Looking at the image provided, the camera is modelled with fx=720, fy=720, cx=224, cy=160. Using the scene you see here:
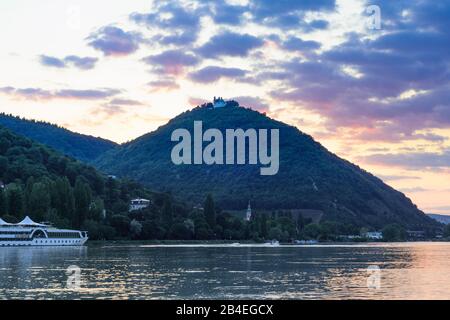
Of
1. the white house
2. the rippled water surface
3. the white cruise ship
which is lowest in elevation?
the rippled water surface

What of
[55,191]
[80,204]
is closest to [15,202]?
[55,191]

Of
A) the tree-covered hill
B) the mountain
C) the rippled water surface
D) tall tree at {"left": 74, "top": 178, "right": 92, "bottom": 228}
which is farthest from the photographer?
tall tree at {"left": 74, "top": 178, "right": 92, "bottom": 228}

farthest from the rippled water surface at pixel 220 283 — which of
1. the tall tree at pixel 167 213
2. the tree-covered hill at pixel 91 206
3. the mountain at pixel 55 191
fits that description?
the tall tree at pixel 167 213

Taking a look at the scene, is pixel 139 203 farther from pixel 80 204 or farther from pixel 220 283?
pixel 220 283

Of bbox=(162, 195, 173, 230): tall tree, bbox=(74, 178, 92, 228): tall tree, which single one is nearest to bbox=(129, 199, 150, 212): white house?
bbox=(162, 195, 173, 230): tall tree

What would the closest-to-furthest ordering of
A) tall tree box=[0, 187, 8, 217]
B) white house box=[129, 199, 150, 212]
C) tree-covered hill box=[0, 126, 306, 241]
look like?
tall tree box=[0, 187, 8, 217], tree-covered hill box=[0, 126, 306, 241], white house box=[129, 199, 150, 212]

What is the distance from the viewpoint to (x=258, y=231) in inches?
7234

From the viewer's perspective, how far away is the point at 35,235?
13488cm

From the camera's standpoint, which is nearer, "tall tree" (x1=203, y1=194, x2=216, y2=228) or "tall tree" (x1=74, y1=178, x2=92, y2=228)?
"tall tree" (x1=74, y1=178, x2=92, y2=228)

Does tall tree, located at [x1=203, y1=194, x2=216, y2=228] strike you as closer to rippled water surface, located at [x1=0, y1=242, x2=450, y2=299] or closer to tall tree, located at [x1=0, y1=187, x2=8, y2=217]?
tall tree, located at [x1=0, y1=187, x2=8, y2=217]

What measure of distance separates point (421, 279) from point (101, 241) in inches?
3809

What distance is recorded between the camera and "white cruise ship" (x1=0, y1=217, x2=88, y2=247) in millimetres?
130250
